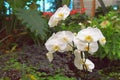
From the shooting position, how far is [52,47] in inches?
84.2

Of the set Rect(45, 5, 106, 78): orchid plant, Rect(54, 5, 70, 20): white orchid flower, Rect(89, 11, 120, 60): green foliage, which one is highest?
Rect(54, 5, 70, 20): white orchid flower

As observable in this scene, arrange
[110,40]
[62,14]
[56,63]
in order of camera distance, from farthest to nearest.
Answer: [110,40] < [56,63] < [62,14]

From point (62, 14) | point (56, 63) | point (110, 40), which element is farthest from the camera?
point (110, 40)

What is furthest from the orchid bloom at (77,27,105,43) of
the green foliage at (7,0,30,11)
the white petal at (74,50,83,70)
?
the green foliage at (7,0,30,11)

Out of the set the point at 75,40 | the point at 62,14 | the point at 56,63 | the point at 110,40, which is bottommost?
the point at 56,63

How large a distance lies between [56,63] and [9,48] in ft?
3.62

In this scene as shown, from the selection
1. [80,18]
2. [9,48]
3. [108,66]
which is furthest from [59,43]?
[80,18]

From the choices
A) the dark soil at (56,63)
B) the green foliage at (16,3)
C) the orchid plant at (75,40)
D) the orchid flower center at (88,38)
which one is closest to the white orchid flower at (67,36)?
the orchid plant at (75,40)

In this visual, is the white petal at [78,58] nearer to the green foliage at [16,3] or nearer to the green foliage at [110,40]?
the green foliage at [110,40]

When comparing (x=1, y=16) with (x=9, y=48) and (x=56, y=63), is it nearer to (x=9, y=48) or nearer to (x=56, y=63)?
(x=9, y=48)

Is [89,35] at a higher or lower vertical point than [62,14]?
lower

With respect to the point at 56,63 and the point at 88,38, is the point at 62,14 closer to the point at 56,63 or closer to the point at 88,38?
the point at 88,38

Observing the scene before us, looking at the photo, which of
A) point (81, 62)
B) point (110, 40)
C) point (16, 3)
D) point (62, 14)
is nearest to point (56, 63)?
point (110, 40)

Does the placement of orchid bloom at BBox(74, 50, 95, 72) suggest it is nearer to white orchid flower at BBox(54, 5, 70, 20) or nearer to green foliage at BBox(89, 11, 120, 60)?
white orchid flower at BBox(54, 5, 70, 20)
